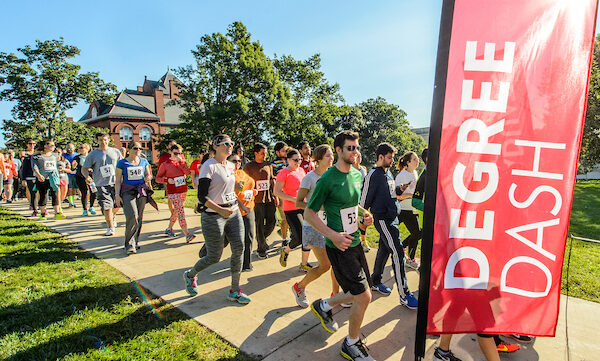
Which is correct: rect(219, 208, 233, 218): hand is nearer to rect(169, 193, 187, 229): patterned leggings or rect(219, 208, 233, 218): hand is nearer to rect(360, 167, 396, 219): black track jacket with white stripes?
rect(360, 167, 396, 219): black track jacket with white stripes

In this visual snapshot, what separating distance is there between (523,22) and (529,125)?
0.55 meters

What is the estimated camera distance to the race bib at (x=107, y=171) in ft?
21.7

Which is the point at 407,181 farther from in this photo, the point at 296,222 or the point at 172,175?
the point at 172,175

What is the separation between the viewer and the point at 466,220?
1757 millimetres

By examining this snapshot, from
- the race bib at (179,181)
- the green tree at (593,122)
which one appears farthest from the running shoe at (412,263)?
the green tree at (593,122)

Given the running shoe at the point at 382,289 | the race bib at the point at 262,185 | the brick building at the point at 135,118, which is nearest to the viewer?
the running shoe at the point at 382,289

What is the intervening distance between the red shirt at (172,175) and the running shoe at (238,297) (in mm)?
3404

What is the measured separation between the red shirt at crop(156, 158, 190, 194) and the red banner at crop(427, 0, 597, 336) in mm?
5893

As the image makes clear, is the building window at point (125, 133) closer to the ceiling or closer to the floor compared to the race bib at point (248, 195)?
closer to the ceiling

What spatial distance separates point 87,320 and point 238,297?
1.59 metres

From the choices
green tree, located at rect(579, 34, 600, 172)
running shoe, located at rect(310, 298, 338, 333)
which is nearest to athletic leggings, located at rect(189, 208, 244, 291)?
running shoe, located at rect(310, 298, 338, 333)

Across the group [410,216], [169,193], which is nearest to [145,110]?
[169,193]

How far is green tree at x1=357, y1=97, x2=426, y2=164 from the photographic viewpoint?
50.4 meters

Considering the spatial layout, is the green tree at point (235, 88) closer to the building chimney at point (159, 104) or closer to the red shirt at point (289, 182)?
the red shirt at point (289, 182)
